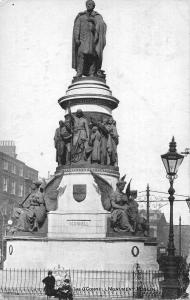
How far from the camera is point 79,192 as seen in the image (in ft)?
80.9

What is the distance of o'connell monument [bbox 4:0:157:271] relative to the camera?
77.5ft

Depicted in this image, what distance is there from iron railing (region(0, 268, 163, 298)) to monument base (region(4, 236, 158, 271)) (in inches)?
18.6

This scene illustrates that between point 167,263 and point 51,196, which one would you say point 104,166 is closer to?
point 51,196

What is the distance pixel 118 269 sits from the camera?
23.2 meters

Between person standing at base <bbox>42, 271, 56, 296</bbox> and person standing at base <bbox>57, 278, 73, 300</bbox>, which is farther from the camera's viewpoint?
person standing at base <bbox>42, 271, 56, 296</bbox>

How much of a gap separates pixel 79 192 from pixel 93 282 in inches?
143

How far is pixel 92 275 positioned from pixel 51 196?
12.5ft

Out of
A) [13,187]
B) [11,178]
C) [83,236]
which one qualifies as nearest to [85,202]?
[83,236]

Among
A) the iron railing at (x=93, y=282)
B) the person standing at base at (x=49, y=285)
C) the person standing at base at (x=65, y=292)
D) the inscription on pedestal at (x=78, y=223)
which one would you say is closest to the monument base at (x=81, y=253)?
the iron railing at (x=93, y=282)

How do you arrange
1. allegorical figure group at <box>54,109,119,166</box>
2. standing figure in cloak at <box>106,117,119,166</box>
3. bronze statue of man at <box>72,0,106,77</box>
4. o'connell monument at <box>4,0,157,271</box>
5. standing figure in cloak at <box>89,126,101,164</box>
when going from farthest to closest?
bronze statue of man at <box>72,0,106,77</box>
standing figure in cloak at <box>106,117,119,166</box>
allegorical figure group at <box>54,109,119,166</box>
standing figure in cloak at <box>89,126,101,164</box>
o'connell monument at <box>4,0,157,271</box>

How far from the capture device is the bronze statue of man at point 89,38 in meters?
26.5

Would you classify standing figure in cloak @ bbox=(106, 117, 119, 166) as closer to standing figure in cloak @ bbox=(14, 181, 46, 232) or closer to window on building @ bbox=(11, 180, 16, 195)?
standing figure in cloak @ bbox=(14, 181, 46, 232)

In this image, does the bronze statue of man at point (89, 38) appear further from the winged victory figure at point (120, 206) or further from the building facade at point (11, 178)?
the building facade at point (11, 178)

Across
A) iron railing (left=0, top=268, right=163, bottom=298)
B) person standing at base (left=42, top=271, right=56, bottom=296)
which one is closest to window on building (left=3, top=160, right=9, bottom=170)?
iron railing (left=0, top=268, right=163, bottom=298)
